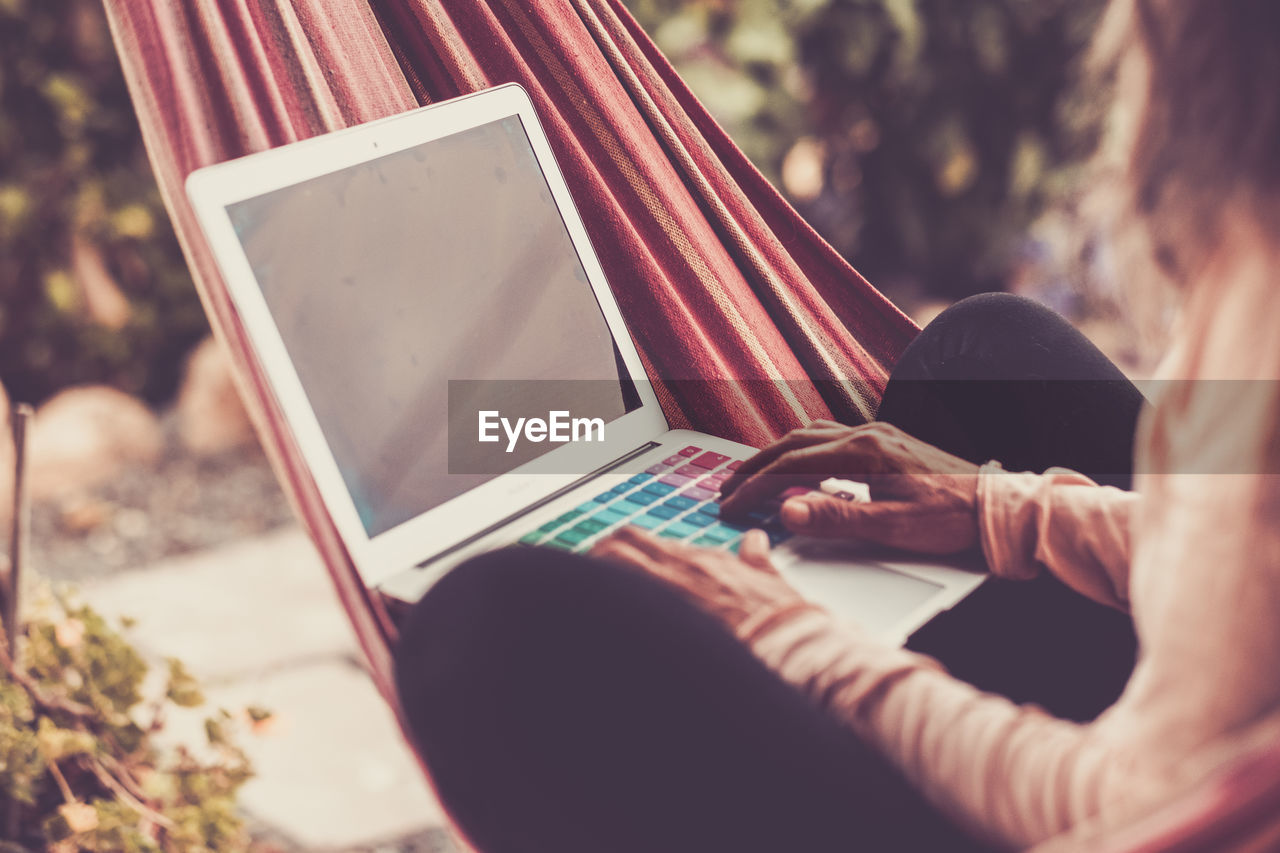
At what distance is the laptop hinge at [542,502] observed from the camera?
80 centimetres

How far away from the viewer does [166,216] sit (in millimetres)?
2602

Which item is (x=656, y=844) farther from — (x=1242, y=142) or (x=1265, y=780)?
(x=1242, y=142)

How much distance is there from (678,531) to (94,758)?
74 cm

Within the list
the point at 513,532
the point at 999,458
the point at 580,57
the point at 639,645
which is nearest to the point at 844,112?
the point at 580,57

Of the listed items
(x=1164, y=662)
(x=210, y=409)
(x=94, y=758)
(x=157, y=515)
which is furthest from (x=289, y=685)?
(x=1164, y=662)

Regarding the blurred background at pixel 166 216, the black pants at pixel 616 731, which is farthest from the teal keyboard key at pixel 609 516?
the blurred background at pixel 166 216

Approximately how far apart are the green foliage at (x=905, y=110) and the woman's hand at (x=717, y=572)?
7.24 feet

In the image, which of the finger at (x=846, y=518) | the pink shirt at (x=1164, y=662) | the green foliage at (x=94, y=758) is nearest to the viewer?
the pink shirt at (x=1164, y=662)

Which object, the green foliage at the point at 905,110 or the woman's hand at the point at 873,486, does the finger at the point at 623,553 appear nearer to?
the woman's hand at the point at 873,486

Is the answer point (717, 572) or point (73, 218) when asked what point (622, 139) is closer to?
point (717, 572)

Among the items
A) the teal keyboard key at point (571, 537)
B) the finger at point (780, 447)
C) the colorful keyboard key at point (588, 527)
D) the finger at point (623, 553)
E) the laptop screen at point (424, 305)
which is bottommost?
the teal keyboard key at point (571, 537)

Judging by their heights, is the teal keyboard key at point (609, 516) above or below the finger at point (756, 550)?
above

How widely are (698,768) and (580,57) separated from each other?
0.78 meters

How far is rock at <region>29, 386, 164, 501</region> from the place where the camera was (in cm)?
243
